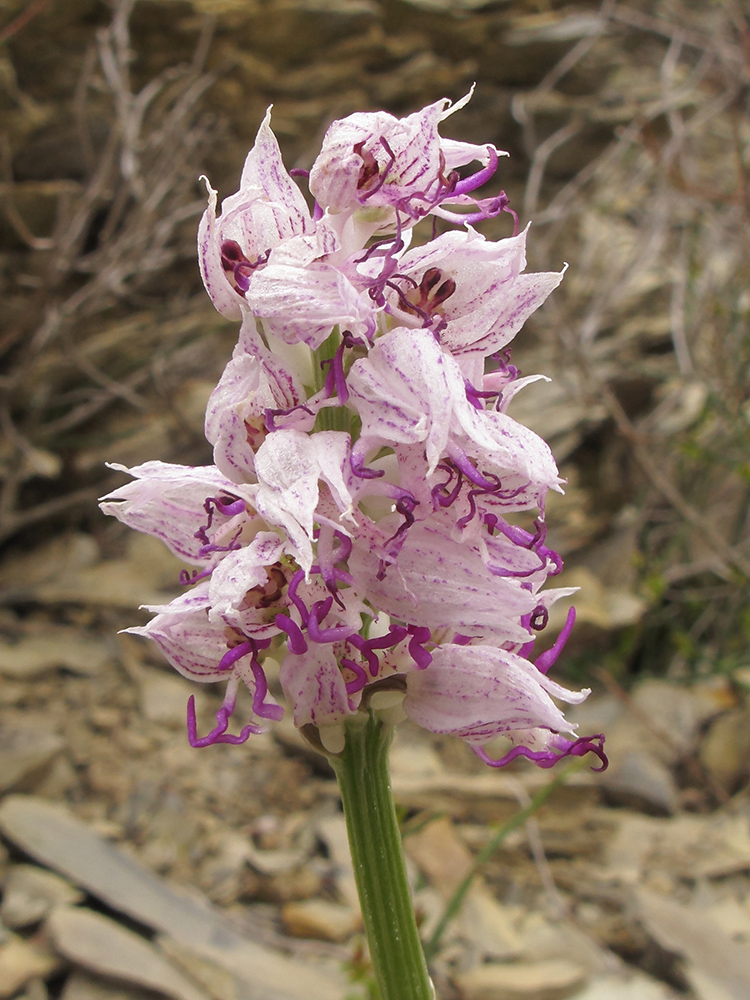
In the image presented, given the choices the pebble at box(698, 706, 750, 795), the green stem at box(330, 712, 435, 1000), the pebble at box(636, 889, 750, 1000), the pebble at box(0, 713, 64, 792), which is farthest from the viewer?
the pebble at box(698, 706, 750, 795)

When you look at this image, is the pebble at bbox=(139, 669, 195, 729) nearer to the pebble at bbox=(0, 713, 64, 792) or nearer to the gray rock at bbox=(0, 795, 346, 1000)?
the pebble at bbox=(0, 713, 64, 792)

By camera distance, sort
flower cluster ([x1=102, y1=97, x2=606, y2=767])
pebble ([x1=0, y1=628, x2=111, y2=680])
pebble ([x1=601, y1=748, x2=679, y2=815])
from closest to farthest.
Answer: flower cluster ([x1=102, y1=97, x2=606, y2=767]), pebble ([x1=0, y1=628, x2=111, y2=680]), pebble ([x1=601, y1=748, x2=679, y2=815])

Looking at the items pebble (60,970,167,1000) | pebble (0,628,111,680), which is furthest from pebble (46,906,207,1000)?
pebble (0,628,111,680)

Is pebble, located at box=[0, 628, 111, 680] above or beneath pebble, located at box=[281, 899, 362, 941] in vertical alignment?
beneath

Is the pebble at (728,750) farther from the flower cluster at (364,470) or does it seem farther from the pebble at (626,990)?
the flower cluster at (364,470)

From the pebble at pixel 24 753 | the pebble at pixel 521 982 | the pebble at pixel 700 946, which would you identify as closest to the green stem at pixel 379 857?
the pebble at pixel 521 982

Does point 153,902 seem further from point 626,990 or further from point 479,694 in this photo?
point 479,694

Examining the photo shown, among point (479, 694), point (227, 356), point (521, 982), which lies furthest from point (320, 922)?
point (227, 356)
